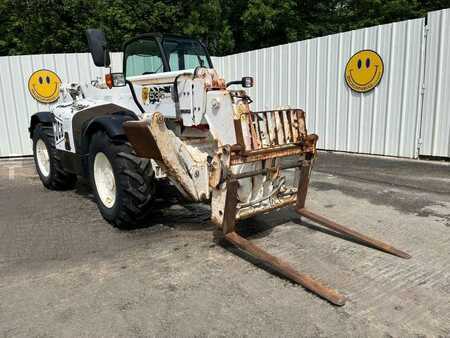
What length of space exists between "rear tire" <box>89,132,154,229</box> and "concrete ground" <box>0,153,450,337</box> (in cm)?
21

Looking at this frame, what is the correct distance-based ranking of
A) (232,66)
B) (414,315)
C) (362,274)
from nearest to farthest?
(414,315) → (362,274) → (232,66)

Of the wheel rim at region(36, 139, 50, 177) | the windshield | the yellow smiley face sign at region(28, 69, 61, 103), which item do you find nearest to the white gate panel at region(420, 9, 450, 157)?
the windshield

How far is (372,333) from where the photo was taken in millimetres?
2422

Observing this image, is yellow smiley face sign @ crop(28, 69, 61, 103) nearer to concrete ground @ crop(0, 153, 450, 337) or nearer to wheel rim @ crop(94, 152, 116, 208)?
concrete ground @ crop(0, 153, 450, 337)

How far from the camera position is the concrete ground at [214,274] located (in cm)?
257

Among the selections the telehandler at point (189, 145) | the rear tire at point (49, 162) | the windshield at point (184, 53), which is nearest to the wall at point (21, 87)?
the rear tire at point (49, 162)

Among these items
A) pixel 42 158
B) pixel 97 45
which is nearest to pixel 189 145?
pixel 97 45

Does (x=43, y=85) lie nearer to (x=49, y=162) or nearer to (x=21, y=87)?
(x=21, y=87)

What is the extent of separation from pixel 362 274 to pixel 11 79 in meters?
10.2

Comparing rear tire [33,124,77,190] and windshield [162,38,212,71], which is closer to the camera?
windshield [162,38,212,71]

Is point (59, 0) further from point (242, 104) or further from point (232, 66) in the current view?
point (242, 104)

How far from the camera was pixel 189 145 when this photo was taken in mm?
4062

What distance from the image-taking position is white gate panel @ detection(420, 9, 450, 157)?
23.5 feet

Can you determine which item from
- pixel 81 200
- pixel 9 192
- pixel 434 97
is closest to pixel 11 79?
pixel 9 192
